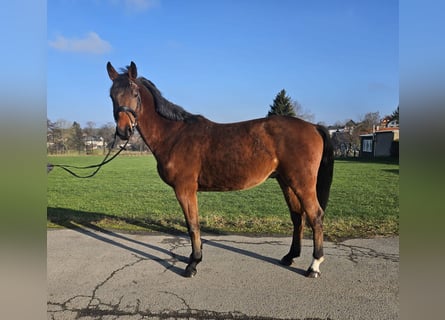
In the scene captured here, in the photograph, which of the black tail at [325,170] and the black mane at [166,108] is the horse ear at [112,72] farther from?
the black tail at [325,170]

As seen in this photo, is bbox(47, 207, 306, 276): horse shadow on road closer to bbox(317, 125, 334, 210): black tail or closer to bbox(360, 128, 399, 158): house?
bbox(317, 125, 334, 210): black tail

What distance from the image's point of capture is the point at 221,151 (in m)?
3.61

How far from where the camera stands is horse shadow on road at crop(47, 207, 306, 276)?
13.3 ft

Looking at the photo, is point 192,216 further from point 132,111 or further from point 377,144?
point 377,144

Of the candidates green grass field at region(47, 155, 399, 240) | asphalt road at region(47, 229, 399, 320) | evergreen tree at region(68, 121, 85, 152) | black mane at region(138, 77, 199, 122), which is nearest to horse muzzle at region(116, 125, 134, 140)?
black mane at region(138, 77, 199, 122)

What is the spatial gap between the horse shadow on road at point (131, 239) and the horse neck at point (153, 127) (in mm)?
1644

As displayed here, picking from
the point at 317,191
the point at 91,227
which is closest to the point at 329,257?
the point at 317,191

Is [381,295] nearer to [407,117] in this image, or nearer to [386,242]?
[386,242]

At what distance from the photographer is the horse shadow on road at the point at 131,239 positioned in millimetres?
4043

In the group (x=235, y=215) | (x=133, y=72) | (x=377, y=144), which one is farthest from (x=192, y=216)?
(x=377, y=144)

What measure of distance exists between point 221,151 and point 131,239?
2.71 m

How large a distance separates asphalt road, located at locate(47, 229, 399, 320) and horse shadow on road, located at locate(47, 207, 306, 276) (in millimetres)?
30

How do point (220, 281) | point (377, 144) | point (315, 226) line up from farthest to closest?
point (377, 144), point (315, 226), point (220, 281)

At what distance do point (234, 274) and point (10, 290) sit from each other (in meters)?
2.75
